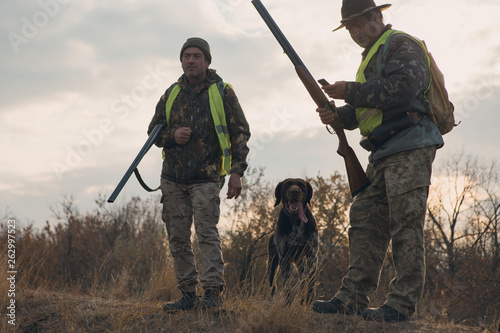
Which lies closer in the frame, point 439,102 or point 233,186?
point 439,102

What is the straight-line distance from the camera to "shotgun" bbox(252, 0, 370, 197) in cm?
436

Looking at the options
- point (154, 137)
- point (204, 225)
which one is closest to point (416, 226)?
point (204, 225)

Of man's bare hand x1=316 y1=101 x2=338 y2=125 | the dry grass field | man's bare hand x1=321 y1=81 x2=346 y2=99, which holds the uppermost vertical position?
man's bare hand x1=321 y1=81 x2=346 y2=99

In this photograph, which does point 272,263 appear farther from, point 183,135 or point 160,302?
point 183,135

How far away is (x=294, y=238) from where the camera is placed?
5820 millimetres

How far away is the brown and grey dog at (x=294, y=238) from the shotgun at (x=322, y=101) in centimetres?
145

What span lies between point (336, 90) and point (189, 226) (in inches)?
73.7

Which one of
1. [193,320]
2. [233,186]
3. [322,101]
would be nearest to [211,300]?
[193,320]

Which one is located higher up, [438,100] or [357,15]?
[357,15]

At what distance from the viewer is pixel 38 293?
608 cm

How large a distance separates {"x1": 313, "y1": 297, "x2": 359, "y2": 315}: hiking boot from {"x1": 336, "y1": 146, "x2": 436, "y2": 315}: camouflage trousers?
0.18 ft

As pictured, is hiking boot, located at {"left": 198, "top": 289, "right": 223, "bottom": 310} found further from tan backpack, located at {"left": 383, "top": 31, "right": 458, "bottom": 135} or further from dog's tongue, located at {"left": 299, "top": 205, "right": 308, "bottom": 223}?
tan backpack, located at {"left": 383, "top": 31, "right": 458, "bottom": 135}

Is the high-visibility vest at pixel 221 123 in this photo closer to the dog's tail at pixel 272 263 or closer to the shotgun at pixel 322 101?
the shotgun at pixel 322 101

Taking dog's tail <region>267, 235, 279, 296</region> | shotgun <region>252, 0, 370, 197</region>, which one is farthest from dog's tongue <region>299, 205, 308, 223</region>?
shotgun <region>252, 0, 370, 197</region>
